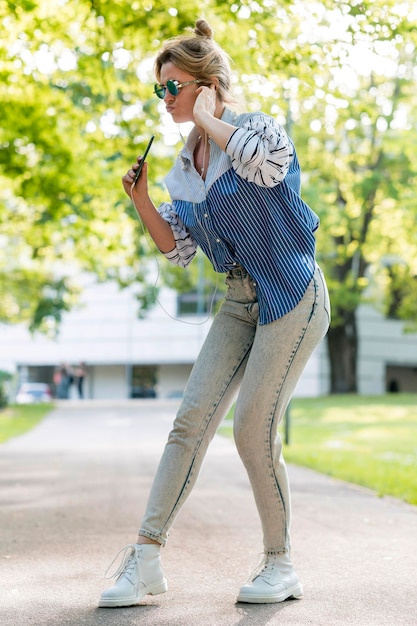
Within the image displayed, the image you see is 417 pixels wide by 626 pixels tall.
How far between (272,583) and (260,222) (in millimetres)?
1420

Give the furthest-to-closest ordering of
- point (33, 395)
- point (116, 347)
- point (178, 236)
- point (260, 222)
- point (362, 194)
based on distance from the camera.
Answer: point (116, 347) → point (33, 395) → point (362, 194) → point (178, 236) → point (260, 222)

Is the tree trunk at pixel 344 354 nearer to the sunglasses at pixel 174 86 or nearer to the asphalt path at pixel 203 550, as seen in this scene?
the asphalt path at pixel 203 550

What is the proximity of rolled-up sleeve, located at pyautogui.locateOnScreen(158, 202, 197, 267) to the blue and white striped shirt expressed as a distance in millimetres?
178

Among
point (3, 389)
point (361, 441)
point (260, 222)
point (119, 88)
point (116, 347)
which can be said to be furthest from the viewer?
point (116, 347)

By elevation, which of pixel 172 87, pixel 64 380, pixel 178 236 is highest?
pixel 172 87

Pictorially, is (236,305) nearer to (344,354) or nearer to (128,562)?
(128,562)

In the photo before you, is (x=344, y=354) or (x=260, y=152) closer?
(x=260, y=152)

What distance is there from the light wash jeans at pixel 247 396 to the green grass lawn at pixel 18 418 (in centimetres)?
1378

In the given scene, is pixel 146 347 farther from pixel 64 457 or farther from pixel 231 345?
pixel 231 345

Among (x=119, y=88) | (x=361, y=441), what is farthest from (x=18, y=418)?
(x=119, y=88)

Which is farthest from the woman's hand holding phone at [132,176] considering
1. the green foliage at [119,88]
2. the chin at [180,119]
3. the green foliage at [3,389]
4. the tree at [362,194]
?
the green foliage at [3,389]

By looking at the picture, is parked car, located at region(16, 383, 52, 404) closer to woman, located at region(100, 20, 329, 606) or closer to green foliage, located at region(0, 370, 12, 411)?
green foliage, located at region(0, 370, 12, 411)

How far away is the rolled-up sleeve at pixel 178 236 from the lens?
412 centimetres

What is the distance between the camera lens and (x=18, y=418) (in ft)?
86.3
